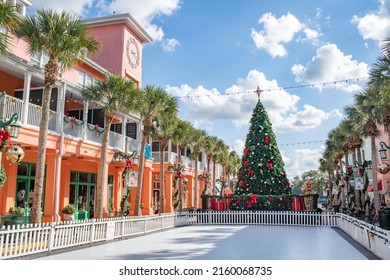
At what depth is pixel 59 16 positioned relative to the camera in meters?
12.3

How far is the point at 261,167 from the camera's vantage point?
24.4 meters

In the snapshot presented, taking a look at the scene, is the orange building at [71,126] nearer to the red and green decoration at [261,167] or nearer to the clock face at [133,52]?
the clock face at [133,52]

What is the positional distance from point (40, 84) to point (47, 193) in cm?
557

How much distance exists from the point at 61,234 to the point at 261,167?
16.3 meters

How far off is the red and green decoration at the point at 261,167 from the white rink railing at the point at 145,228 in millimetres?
2307

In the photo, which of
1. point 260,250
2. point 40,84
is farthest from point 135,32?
point 260,250

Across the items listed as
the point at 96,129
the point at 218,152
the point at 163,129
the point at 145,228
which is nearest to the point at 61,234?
the point at 145,228

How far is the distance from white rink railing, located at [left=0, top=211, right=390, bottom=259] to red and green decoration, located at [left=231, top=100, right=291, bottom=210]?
231 cm

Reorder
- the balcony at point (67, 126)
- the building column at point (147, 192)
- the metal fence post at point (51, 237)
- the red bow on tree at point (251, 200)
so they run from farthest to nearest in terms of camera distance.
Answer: the building column at point (147, 192) < the red bow on tree at point (251, 200) < the balcony at point (67, 126) < the metal fence post at point (51, 237)

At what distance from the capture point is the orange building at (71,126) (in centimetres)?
1485

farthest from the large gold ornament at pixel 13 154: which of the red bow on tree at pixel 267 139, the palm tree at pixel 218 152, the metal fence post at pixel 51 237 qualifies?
the palm tree at pixel 218 152

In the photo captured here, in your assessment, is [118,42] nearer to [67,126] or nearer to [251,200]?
[67,126]

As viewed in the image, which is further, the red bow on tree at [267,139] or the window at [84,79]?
the red bow on tree at [267,139]

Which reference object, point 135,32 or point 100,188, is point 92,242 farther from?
point 135,32
